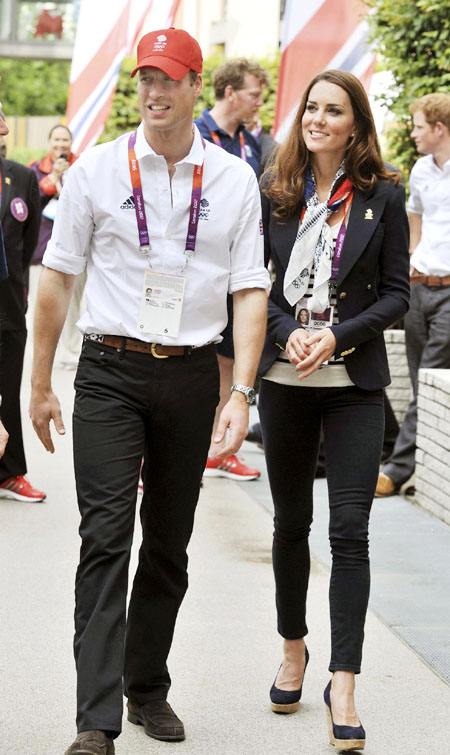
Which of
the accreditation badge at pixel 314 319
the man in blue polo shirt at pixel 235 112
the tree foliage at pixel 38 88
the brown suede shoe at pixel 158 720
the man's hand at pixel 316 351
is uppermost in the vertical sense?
the tree foliage at pixel 38 88

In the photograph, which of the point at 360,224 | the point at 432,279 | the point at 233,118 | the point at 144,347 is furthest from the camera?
the point at 233,118

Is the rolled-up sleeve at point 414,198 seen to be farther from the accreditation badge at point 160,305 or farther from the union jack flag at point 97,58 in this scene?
the union jack flag at point 97,58

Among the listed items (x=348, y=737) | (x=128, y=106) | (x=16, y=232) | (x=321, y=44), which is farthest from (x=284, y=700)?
(x=128, y=106)

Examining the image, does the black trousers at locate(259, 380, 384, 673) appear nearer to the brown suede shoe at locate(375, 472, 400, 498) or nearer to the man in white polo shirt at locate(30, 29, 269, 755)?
the man in white polo shirt at locate(30, 29, 269, 755)

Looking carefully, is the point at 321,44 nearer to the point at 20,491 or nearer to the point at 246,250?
the point at 20,491

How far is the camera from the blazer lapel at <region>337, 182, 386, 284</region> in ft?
14.1

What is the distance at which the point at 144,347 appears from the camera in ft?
13.0

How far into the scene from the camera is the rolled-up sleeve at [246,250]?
160 inches

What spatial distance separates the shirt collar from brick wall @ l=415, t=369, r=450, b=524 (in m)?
3.58

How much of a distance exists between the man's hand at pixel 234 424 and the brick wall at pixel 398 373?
5.30 metres

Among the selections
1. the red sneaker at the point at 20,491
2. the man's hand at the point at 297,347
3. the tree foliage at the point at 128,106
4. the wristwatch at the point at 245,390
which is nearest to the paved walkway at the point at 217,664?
the red sneaker at the point at 20,491

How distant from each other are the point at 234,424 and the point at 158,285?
47 centimetres

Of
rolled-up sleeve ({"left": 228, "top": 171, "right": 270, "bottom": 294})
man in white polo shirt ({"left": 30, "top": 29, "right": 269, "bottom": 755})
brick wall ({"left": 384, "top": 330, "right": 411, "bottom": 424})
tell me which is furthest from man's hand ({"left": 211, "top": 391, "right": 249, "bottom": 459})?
brick wall ({"left": 384, "top": 330, "right": 411, "bottom": 424})

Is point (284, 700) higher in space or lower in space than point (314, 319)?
lower
